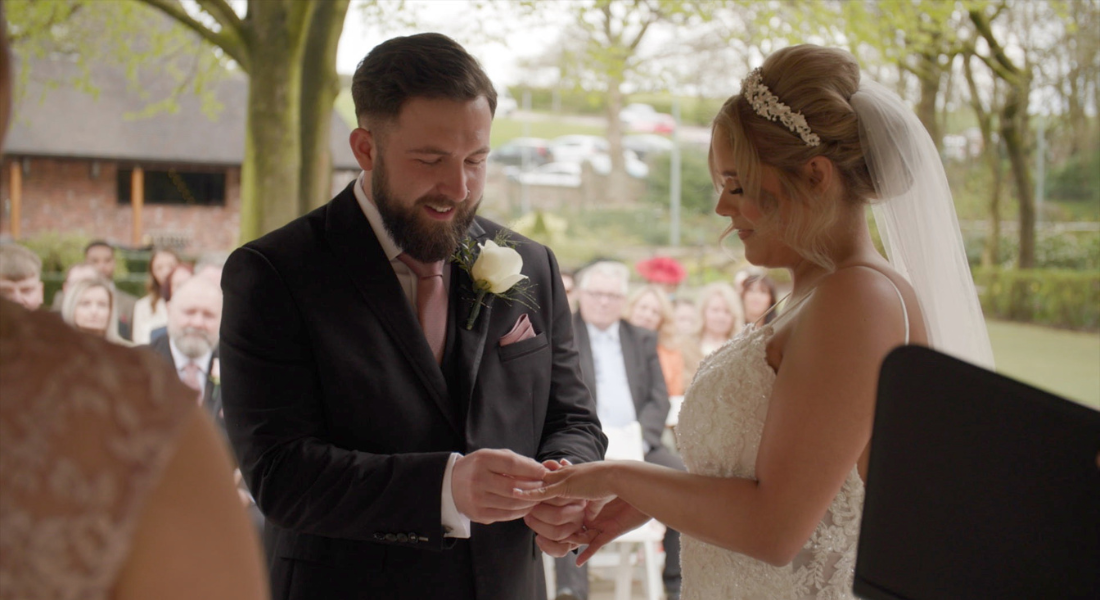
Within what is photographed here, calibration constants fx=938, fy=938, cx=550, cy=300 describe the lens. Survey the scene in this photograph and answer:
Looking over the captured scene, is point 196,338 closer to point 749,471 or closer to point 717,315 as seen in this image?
point 717,315

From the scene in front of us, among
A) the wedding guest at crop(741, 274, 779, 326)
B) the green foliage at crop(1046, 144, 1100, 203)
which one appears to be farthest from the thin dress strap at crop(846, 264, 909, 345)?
the green foliage at crop(1046, 144, 1100, 203)

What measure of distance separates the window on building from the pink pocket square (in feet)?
46.7

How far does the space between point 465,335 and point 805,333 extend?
808 mm

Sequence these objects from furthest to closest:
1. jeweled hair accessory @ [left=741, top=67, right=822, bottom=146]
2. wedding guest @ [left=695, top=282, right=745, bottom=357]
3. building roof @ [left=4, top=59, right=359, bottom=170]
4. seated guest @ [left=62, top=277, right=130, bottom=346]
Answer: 1. building roof @ [left=4, top=59, right=359, bottom=170]
2. wedding guest @ [left=695, top=282, right=745, bottom=357]
3. seated guest @ [left=62, top=277, right=130, bottom=346]
4. jeweled hair accessory @ [left=741, top=67, right=822, bottom=146]

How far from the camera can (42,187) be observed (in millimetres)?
14820

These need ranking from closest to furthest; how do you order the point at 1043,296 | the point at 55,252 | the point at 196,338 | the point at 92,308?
the point at 196,338
the point at 92,308
the point at 1043,296
the point at 55,252

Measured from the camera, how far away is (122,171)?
15547 millimetres

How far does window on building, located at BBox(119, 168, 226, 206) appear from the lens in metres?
15.5

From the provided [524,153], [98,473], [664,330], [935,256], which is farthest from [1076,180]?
[98,473]

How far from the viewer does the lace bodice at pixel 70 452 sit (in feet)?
2.09

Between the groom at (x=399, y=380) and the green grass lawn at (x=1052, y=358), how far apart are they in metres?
6.83

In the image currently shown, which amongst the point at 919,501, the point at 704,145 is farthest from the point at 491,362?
the point at 704,145

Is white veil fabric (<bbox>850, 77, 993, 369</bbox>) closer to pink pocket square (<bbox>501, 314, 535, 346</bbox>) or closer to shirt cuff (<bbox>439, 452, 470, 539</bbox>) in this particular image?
pink pocket square (<bbox>501, 314, 535, 346</bbox>)

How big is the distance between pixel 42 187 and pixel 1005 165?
13944 millimetres
